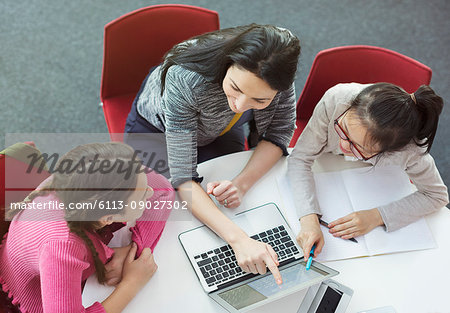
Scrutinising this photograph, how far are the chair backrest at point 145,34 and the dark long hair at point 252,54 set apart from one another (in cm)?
38

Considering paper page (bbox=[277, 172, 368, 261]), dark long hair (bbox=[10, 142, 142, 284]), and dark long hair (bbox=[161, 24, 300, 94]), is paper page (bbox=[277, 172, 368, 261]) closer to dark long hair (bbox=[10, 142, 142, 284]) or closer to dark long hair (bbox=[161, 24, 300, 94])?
dark long hair (bbox=[161, 24, 300, 94])

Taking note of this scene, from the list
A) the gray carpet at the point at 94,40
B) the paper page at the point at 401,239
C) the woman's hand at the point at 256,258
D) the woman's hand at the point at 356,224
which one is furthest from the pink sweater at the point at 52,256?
the gray carpet at the point at 94,40

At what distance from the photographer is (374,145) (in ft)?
3.71

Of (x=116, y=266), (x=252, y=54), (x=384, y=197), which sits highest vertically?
(x=252, y=54)

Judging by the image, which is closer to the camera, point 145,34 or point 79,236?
point 79,236

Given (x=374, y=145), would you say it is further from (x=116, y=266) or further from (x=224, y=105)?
(x=116, y=266)

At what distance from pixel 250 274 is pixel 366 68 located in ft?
2.70

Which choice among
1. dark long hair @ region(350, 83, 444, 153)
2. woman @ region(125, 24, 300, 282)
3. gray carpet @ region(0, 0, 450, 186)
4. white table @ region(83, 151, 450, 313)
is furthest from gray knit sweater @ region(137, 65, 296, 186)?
gray carpet @ region(0, 0, 450, 186)

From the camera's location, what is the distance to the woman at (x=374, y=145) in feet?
3.59

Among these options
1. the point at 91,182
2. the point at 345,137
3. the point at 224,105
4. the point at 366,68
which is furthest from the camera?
the point at 366,68

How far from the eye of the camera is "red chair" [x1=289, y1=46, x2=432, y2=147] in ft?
4.74

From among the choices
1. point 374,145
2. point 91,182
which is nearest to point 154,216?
point 91,182

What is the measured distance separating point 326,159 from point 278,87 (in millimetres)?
395

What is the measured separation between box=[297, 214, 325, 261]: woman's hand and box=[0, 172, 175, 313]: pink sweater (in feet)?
1.24
